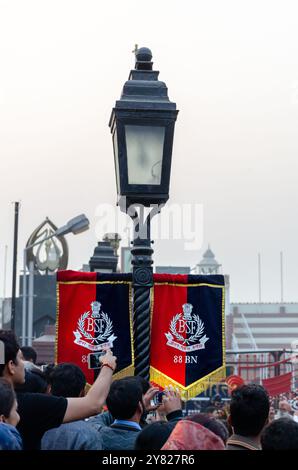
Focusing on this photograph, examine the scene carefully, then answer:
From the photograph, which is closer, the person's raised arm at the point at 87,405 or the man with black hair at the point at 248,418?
the man with black hair at the point at 248,418

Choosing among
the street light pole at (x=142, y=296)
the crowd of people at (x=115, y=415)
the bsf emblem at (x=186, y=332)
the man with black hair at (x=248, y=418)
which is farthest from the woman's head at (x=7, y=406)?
the bsf emblem at (x=186, y=332)

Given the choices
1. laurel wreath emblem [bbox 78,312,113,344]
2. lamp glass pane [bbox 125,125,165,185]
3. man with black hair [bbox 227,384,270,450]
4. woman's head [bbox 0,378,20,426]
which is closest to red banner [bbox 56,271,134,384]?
laurel wreath emblem [bbox 78,312,113,344]

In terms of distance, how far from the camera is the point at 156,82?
781cm

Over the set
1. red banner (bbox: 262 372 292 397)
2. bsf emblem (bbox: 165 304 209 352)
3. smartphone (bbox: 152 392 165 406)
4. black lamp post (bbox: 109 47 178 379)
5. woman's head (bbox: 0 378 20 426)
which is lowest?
red banner (bbox: 262 372 292 397)

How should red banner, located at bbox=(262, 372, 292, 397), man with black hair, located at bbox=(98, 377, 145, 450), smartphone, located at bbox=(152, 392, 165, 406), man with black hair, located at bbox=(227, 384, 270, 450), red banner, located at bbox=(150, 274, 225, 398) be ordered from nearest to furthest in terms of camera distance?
1. man with black hair, located at bbox=(227, 384, 270, 450)
2. man with black hair, located at bbox=(98, 377, 145, 450)
3. smartphone, located at bbox=(152, 392, 165, 406)
4. red banner, located at bbox=(150, 274, 225, 398)
5. red banner, located at bbox=(262, 372, 292, 397)

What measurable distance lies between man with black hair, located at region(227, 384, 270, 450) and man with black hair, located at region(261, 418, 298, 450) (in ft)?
2.61

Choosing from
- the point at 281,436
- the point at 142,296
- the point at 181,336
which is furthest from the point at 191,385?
the point at 281,436

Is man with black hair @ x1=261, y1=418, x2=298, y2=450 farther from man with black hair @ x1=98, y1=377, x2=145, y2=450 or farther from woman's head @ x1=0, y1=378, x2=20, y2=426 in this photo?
man with black hair @ x1=98, y1=377, x2=145, y2=450

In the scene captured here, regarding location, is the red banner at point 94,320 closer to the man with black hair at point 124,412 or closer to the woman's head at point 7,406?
the man with black hair at point 124,412

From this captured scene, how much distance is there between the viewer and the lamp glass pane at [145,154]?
24.3 feet

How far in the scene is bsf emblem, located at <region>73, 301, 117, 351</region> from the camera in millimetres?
7715

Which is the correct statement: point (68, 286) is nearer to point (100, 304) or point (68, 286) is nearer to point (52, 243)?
point (100, 304)
